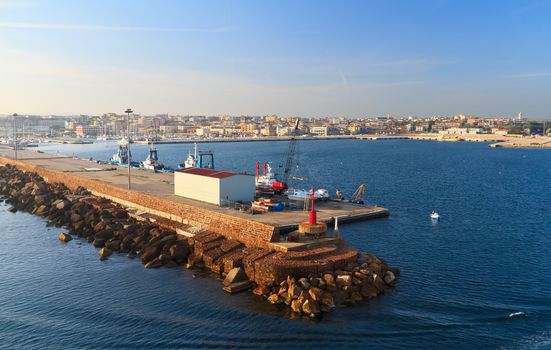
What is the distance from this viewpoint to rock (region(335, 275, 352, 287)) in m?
23.4

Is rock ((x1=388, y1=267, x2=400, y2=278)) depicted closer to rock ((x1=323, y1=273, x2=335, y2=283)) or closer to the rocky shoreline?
the rocky shoreline

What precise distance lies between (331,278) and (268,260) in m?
3.62

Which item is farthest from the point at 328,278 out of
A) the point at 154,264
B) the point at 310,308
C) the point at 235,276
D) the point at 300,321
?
the point at 154,264

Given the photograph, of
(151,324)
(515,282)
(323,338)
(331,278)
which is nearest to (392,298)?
(331,278)

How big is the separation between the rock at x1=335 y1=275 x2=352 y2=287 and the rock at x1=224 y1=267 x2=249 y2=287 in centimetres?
515

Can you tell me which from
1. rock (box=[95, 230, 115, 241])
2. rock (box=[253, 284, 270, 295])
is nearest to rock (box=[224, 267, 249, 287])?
rock (box=[253, 284, 270, 295])

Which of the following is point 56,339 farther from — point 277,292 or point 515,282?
point 515,282

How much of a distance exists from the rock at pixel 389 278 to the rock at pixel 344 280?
268 centimetres

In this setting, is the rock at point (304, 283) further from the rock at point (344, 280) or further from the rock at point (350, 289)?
the rock at point (350, 289)

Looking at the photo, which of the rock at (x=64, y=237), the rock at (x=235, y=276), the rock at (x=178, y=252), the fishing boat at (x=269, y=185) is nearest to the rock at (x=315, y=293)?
the rock at (x=235, y=276)

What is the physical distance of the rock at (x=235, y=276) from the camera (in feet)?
81.3

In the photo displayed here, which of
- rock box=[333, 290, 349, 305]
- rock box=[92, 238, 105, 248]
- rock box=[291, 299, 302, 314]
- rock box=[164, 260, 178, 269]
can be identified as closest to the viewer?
rock box=[291, 299, 302, 314]

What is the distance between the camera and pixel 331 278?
23.5 m

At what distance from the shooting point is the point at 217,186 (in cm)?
3672
